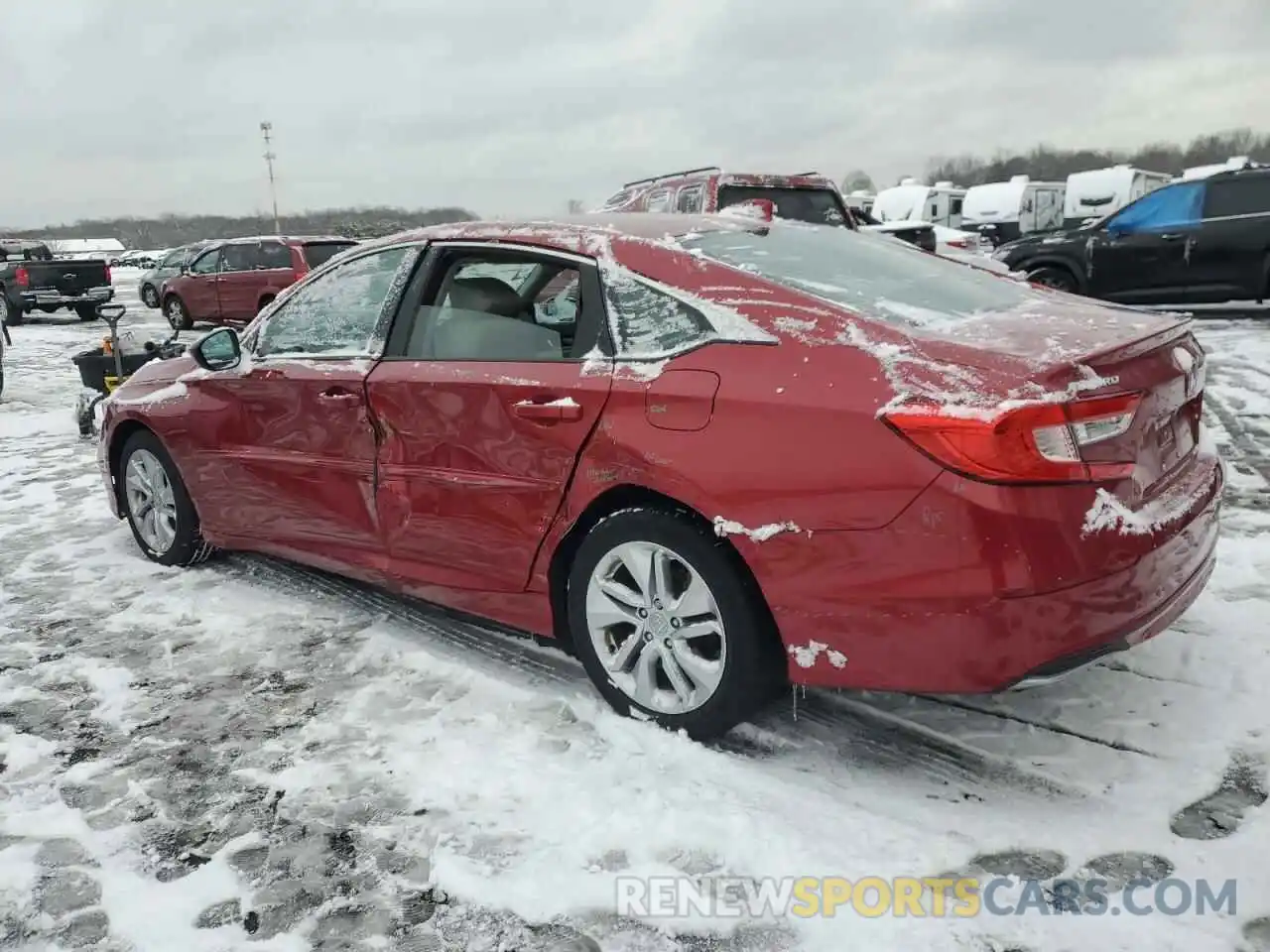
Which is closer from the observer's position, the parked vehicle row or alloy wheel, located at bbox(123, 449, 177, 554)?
alloy wheel, located at bbox(123, 449, 177, 554)

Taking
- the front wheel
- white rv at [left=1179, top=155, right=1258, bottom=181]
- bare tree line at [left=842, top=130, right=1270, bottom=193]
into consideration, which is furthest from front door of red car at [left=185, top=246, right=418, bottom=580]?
bare tree line at [left=842, top=130, right=1270, bottom=193]

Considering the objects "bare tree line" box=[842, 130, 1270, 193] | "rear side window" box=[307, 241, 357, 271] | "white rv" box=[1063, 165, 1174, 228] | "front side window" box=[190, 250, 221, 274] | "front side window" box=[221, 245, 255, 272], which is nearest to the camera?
"rear side window" box=[307, 241, 357, 271]

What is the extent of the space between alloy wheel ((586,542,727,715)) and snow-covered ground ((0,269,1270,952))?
0.14m

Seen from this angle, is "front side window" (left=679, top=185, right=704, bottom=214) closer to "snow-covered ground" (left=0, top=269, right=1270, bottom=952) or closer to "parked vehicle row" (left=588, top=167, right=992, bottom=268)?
"parked vehicle row" (left=588, top=167, right=992, bottom=268)

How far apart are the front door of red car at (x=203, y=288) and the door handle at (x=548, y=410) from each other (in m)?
16.2

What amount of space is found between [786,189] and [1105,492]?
24.6ft

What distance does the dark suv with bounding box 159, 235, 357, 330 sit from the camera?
1641 centimetres

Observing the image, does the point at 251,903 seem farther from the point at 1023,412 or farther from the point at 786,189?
the point at 786,189

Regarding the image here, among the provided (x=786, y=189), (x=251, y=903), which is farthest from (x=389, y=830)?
(x=786, y=189)

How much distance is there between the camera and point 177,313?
18.5m

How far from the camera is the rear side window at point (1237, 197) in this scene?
11.1 metres

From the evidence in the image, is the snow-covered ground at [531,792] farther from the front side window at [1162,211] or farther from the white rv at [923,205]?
the white rv at [923,205]

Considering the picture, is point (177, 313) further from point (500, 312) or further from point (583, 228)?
point (583, 228)

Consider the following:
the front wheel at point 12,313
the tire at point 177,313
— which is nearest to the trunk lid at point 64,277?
the front wheel at point 12,313
